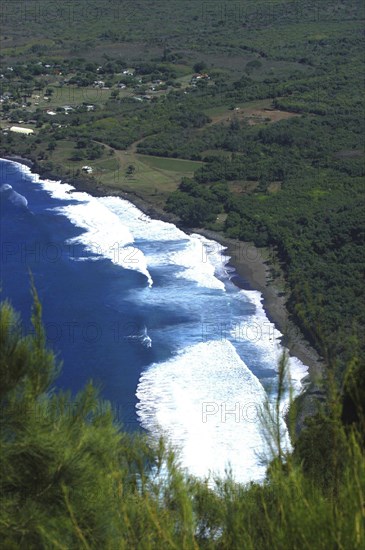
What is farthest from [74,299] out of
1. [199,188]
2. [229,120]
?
[229,120]

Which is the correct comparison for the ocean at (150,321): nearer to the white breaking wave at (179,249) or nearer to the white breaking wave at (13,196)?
the white breaking wave at (179,249)

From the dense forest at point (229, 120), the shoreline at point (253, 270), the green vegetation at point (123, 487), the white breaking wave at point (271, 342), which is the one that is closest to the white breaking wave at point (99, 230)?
the shoreline at point (253, 270)

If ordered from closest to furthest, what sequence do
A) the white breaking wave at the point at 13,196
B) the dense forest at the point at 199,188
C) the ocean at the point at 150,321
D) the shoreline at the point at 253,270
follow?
the dense forest at the point at 199,188, the ocean at the point at 150,321, the shoreline at the point at 253,270, the white breaking wave at the point at 13,196

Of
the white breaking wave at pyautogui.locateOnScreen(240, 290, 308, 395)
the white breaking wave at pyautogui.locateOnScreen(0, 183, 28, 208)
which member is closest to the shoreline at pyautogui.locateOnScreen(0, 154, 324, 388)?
the white breaking wave at pyautogui.locateOnScreen(240, 290, 308, 395)

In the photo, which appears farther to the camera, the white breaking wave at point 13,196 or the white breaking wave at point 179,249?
the white breaking wave at point 13,196

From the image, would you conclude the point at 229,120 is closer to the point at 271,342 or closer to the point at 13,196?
the point at 13,196

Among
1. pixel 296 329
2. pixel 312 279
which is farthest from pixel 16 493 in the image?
pixel 312 279

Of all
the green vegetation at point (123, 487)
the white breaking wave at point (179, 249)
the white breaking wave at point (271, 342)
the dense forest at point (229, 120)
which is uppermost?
the green vegetation at point (123, 487)

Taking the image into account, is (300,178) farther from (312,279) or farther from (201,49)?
(201,49)
